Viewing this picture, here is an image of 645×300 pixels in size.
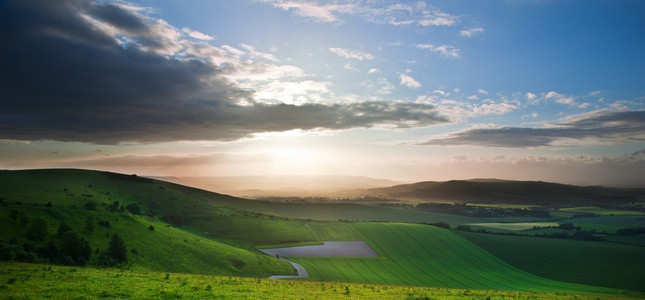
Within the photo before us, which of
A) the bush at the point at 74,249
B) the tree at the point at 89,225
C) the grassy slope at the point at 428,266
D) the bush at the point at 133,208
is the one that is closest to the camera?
the bush at the point at 74,249

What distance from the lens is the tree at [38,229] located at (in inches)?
2440

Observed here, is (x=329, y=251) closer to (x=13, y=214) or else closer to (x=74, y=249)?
(x=74, y=249)

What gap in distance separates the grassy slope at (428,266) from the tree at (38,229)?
56.7m

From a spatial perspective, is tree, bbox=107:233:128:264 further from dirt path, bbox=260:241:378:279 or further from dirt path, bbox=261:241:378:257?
dirt path, bbox=261:241:378:257

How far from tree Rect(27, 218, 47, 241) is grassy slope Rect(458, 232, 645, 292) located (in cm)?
13593

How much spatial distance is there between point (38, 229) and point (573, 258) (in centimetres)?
16255

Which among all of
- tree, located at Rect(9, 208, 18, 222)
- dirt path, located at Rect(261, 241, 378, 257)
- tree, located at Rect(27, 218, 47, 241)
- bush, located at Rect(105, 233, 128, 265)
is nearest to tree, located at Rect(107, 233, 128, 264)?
bush, located at Rect(105, 233, 128, 265)

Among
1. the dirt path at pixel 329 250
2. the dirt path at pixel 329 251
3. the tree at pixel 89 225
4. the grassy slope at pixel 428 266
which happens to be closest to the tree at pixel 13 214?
the tree at pixel 89 225

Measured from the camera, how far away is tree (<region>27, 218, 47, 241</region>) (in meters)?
62.0

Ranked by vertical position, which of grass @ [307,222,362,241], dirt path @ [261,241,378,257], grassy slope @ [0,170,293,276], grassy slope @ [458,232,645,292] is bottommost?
grassy slope @ [458,232,645,292]

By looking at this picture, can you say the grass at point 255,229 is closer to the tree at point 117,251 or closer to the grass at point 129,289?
the tree at point 117,251

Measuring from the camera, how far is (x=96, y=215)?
8212cm

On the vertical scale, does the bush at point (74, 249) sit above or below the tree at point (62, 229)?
below

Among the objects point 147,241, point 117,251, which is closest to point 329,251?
point 147,241
